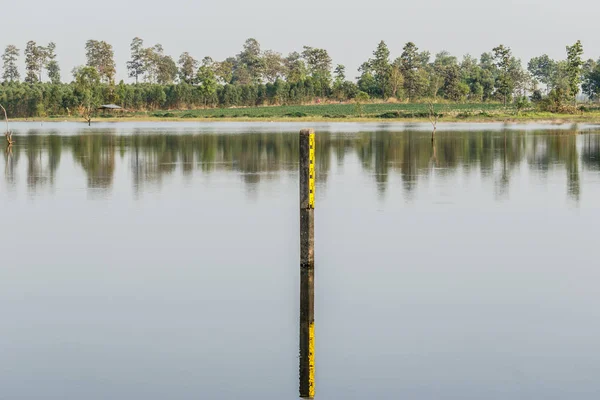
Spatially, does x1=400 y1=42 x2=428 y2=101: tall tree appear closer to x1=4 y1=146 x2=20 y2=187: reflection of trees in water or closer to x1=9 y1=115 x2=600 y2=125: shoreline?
x1=9 y1=115 x2=600 y2=125: shoreline

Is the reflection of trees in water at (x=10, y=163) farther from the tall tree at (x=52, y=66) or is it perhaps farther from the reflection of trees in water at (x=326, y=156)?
the tall tree at (x=52, y=66)

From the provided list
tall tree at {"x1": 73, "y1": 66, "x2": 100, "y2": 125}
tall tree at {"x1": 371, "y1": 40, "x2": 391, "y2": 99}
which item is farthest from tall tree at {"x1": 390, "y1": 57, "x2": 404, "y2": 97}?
tall tree at {"x1": 73, "y1": 66, "x2": 100, "y2": 125}

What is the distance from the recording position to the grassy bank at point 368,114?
103m

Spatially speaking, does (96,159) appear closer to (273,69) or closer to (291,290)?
(291,290)

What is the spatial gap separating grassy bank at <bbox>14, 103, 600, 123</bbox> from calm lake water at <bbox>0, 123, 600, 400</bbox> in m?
72.9

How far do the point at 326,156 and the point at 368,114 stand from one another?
7207 cm

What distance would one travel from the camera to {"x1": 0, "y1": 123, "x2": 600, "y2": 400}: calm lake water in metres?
10.4

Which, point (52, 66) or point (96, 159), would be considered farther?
point (52, 66)

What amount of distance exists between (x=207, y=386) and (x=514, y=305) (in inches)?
223

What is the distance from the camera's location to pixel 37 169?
39375 millimetres

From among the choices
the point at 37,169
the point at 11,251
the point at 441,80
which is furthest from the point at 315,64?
the point at 11,251

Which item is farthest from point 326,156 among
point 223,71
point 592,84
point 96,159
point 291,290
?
point 223,71

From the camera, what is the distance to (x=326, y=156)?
45781 millimetres

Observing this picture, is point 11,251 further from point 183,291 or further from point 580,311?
point 580,311
